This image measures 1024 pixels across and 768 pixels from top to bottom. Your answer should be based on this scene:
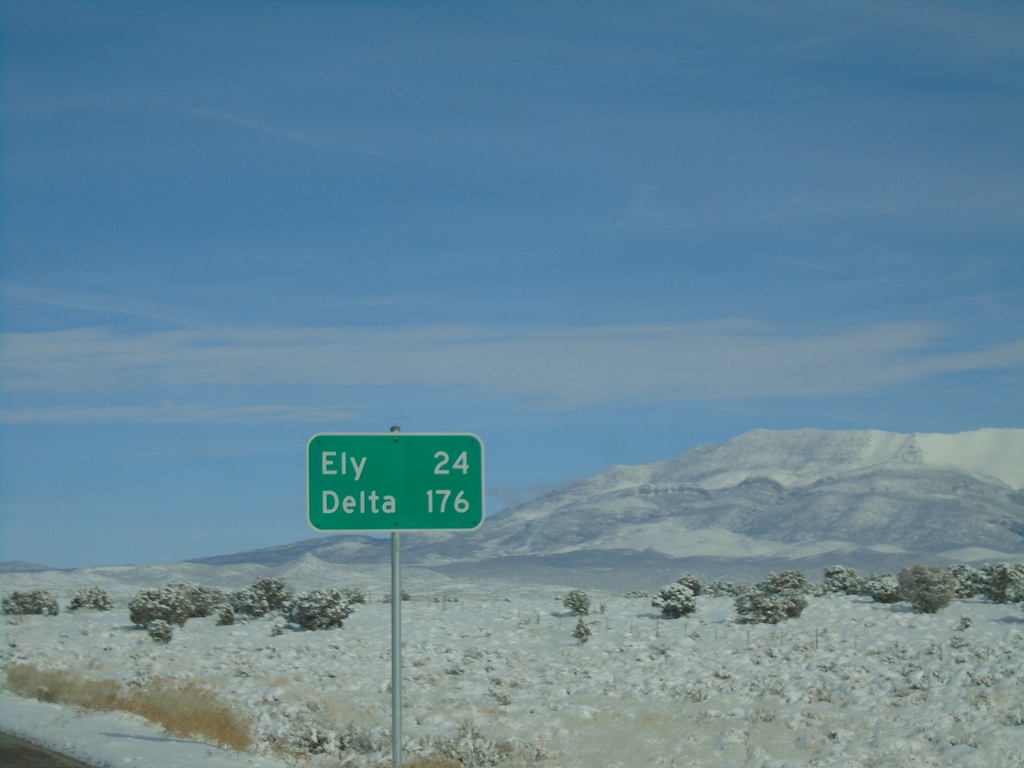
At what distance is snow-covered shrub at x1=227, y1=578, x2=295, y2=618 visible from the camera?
37375 millimetres

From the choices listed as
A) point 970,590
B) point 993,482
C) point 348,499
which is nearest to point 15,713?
point 348,499

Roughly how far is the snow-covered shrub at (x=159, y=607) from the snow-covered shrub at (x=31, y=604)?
6593 mm

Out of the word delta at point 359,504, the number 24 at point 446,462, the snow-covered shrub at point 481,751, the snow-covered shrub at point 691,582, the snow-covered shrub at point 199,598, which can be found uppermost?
the number 24 at point 446,462

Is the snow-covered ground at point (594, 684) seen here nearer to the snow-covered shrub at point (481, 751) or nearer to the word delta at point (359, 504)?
the snow-covered shrub at point (481, 751)

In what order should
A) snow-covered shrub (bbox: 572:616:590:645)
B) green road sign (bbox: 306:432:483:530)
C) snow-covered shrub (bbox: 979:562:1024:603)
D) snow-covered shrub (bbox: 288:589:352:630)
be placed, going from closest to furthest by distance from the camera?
green road sign (bbox: 306:432:483:530)
snow-covered shrub (bbox: 979:562:1024:603)
snow-covered shrub (bbox: 572:616:590:645)
snow-covered shrub (bbox: 288:589:352:630)

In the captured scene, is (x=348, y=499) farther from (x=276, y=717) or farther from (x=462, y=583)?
(x=462, y=583)

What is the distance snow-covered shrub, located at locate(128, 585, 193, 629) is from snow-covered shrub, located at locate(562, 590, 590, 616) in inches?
477

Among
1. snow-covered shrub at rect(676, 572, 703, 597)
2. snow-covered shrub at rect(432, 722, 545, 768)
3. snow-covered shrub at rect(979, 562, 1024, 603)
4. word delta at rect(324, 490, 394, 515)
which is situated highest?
word delta at rect(324, 490, 394, 515)

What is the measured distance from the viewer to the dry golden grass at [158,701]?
54.4ft

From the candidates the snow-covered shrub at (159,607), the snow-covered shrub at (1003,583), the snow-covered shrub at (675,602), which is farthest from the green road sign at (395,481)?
the snow-covered shrub at (159,607)

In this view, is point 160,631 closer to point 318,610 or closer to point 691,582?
point 318,610

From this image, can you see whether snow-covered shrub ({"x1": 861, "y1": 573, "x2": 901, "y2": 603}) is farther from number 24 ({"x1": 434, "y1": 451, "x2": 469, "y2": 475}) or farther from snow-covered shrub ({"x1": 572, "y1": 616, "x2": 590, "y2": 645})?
number 24 ({"x1": 434, "y1": 451, "x2": 469, "y2": 475})

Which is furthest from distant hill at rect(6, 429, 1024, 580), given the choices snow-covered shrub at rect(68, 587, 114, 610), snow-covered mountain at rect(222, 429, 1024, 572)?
snow-covered shrub at rect(68, 587, 114, 610)

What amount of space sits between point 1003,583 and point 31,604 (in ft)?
105
